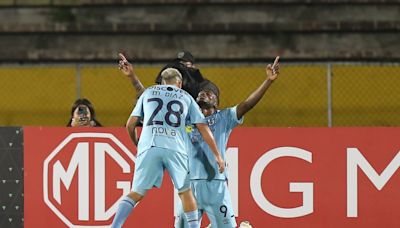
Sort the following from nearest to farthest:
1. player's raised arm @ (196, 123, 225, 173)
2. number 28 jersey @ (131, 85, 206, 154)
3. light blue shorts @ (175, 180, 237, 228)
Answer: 1. player's raised arm @ (196, 123, 225, 173)
2. number 28 jersey @ (131, 85, 206, 154)
3. light blue shorts @ (175, 180, 237, 228)

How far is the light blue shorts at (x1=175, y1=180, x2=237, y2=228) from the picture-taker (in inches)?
449

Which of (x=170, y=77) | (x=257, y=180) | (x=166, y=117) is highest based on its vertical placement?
(x=170, y=77)

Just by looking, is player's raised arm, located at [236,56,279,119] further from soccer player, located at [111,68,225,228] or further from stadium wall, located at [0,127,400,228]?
stadium wall, located at [0,127,400,228]

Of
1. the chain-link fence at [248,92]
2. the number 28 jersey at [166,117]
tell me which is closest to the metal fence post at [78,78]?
the chain-link fence at [248,92]

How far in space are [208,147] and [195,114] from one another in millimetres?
480

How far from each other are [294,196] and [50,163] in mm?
2805

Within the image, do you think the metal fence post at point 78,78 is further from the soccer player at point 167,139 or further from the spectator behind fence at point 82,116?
the soccer player at point 167,139

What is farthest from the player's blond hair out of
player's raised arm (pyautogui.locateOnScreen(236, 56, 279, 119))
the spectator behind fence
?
the spectator behind fence

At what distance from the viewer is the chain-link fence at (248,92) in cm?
1719

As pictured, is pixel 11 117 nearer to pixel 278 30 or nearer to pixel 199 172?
pixel 278 30

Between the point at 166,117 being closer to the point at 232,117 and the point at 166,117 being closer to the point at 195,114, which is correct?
the point at 195,114

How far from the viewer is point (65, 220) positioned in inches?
528

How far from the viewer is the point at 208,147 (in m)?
11.7

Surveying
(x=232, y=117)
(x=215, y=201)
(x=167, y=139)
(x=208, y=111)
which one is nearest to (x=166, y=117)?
(x=167, y=139)
